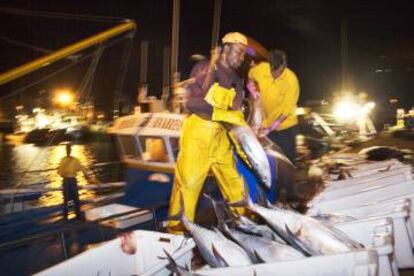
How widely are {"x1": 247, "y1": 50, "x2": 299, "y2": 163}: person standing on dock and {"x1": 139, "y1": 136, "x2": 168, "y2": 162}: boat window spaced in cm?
167

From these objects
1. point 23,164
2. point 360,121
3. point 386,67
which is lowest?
point 23,164

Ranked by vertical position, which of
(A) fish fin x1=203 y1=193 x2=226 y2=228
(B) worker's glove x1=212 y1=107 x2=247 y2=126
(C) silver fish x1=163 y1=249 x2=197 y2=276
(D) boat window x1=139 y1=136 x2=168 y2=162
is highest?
(B) worker's glove x1=212 y1=107 x2=247 y2=126

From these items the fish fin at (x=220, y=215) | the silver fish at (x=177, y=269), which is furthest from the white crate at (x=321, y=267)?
the fish fin at (x=220, y=215)

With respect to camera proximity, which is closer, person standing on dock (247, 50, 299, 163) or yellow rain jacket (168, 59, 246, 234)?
yellow rain jacket (168, 59, 246, 234)

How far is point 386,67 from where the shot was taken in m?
32.7

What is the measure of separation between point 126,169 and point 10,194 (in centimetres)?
347

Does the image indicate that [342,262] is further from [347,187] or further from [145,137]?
[145,137]

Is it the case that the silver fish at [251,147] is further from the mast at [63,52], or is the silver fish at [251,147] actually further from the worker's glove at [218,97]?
the mast at [63,52]

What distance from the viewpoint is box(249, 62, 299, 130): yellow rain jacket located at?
6.21 metres

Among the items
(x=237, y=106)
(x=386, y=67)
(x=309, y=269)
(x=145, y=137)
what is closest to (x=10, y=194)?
(x=145, y=137)

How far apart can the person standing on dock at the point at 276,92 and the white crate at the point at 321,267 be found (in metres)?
2.91

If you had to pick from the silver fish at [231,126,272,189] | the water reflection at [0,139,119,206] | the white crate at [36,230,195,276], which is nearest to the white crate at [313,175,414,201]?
the silver fish at [231,126,272,189]

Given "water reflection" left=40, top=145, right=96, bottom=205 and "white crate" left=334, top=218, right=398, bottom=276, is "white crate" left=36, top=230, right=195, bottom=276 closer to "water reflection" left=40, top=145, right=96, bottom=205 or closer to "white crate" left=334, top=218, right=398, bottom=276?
"white crate" left=334, top=218, right=398, bottom=276

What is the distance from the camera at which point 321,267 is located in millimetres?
3291
